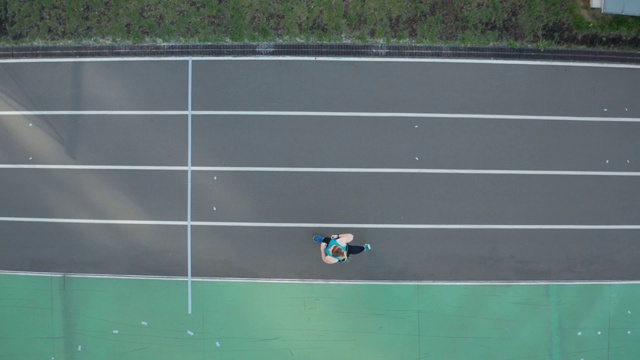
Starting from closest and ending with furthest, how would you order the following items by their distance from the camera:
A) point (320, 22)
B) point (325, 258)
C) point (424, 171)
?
point (325, 258) < point (424, 171) < point (320, 22)

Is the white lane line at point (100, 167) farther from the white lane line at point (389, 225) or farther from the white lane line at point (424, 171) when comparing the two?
the white lane line at point (389, 225)

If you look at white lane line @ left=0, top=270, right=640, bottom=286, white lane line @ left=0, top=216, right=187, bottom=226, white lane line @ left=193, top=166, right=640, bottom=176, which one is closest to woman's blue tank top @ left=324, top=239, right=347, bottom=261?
white lane line @ left=0, top=270, right=640, bottom=286

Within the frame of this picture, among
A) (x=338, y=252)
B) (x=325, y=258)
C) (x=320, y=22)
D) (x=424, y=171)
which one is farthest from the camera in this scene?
(x=320, y=22)

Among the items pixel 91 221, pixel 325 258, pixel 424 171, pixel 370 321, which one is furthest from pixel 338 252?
pixel 91 221

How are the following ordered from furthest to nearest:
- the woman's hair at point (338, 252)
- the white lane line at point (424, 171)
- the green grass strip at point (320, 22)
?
the green grass strip at point (320, 22), the white lane line at point (424, 171), the woman's hair at point (338, 252)

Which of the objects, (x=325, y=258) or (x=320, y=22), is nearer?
(x=325, y=258)

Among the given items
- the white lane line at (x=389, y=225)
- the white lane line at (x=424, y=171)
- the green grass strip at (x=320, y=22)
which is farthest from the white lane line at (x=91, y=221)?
the green grass strip at (x=320, y=22)

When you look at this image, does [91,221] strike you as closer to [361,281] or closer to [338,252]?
[338,252]
